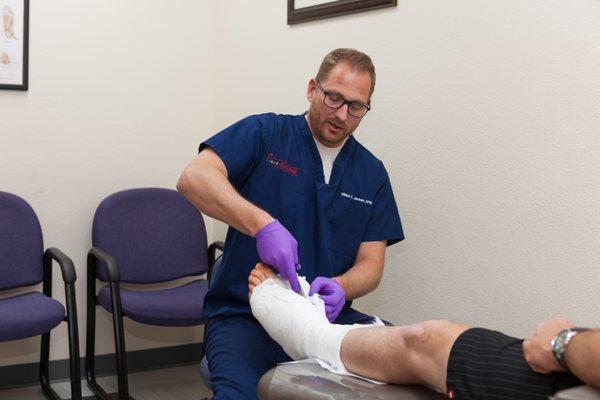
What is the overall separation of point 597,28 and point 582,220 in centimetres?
45

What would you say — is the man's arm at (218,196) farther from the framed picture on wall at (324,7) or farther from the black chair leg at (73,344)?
the black chair leg at (73,344)

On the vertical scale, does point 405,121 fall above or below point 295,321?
above

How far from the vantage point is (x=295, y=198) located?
1863mm

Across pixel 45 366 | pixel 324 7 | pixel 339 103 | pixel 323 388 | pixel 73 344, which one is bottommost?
pixel 45 366

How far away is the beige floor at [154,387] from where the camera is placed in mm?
2816

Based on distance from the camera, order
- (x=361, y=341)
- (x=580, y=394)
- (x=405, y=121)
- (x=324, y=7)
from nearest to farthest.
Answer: (x=580, y=394) < (x=361, y=341) < (x=405, y=121) < (x=324, y=7)

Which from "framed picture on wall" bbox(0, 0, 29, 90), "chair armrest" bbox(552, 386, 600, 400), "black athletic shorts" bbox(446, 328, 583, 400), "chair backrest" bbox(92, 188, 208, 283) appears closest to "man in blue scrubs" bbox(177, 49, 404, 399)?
"black athletic shorts" bbox(446, 328, 583, 400)

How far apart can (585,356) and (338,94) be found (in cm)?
98

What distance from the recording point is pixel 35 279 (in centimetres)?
271

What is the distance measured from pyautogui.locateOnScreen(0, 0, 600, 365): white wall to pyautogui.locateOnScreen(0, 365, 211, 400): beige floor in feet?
0.45

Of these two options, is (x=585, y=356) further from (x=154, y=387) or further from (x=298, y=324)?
(x=154, y=387)

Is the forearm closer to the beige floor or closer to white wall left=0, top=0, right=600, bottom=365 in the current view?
white wall left=0, top=0, right=600, bottom=365

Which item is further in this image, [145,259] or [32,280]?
[145,259]

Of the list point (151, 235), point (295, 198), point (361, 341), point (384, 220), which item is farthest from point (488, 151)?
point (151, 235)
